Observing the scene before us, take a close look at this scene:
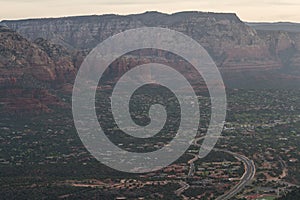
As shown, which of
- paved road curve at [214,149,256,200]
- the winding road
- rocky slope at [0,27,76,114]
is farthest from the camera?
rocky slope at [0,27,76,114]

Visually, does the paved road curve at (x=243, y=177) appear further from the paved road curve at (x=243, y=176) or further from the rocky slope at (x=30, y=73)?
the rocky slope at (x=30, y=73)

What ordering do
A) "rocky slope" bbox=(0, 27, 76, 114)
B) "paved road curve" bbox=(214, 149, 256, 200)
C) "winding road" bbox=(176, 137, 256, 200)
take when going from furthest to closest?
1. "rocky slope" bbox=(0, 27, 76, 114)
2. "winding road" bbox=(176, 137, 256, 200)
3. "paved road curve" bbox=(214, 149, 256, 200)

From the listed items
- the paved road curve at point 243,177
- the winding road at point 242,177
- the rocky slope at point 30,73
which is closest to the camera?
the paved road curve at point 243,177

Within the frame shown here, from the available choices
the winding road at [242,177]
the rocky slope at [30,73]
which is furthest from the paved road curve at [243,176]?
the rocky slope at [30,73]

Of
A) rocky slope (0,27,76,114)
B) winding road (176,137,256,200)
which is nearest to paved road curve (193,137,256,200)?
winding road (176,137,256,200)

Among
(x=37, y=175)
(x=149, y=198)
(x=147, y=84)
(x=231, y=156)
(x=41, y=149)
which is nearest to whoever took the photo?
(x=149, y=198)

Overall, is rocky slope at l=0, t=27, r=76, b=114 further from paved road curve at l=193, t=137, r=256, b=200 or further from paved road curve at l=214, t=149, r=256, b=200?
paved road curve at l=214, t=149, r=256, b=200

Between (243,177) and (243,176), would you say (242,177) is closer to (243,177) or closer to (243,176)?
(243,177)

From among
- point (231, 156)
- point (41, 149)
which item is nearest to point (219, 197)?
point (231, 156)

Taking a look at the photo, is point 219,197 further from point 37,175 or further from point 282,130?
point 282,130

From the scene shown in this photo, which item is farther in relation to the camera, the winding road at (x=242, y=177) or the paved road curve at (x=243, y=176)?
the winding road at (x=242, y=177)

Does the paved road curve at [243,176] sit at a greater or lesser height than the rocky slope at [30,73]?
lesser
